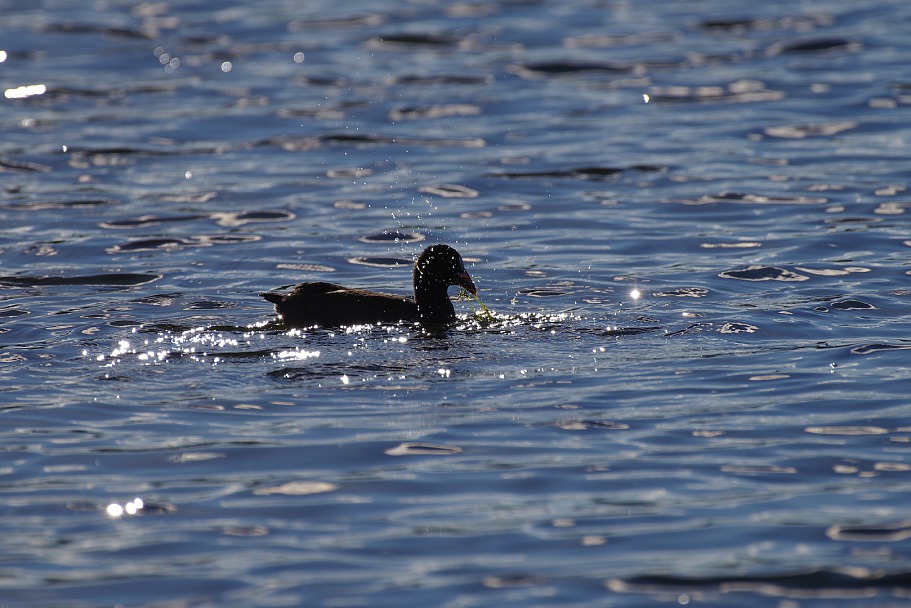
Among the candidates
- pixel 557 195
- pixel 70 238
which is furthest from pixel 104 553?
pixel 557 195

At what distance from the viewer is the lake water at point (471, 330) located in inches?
276

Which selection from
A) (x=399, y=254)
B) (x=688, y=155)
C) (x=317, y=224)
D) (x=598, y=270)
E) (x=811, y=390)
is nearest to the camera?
(x=811, y=390)

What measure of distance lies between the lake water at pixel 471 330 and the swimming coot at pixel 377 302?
0.15 meters

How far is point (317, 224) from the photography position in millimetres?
15406

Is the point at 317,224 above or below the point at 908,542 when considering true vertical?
above

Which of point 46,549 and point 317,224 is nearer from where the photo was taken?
point 46,549

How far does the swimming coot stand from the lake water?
0.50ft

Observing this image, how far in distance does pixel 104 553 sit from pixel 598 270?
701cm

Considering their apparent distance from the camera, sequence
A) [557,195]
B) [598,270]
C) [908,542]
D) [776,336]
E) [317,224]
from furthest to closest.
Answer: [557,195] → [317,224] → [598,270] → [776,336] → [908,542]

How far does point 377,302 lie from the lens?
11.1 meters

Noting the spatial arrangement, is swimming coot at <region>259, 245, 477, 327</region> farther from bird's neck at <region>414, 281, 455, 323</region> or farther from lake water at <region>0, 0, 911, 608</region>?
lake water at <region>0, 0, 911, 608</region>

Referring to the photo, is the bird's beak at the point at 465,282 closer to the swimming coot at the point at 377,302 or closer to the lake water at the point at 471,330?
the swimming coot at the point at 377,302

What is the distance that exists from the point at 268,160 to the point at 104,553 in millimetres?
11678

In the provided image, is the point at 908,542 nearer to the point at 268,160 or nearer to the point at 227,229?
the point at 227,229
